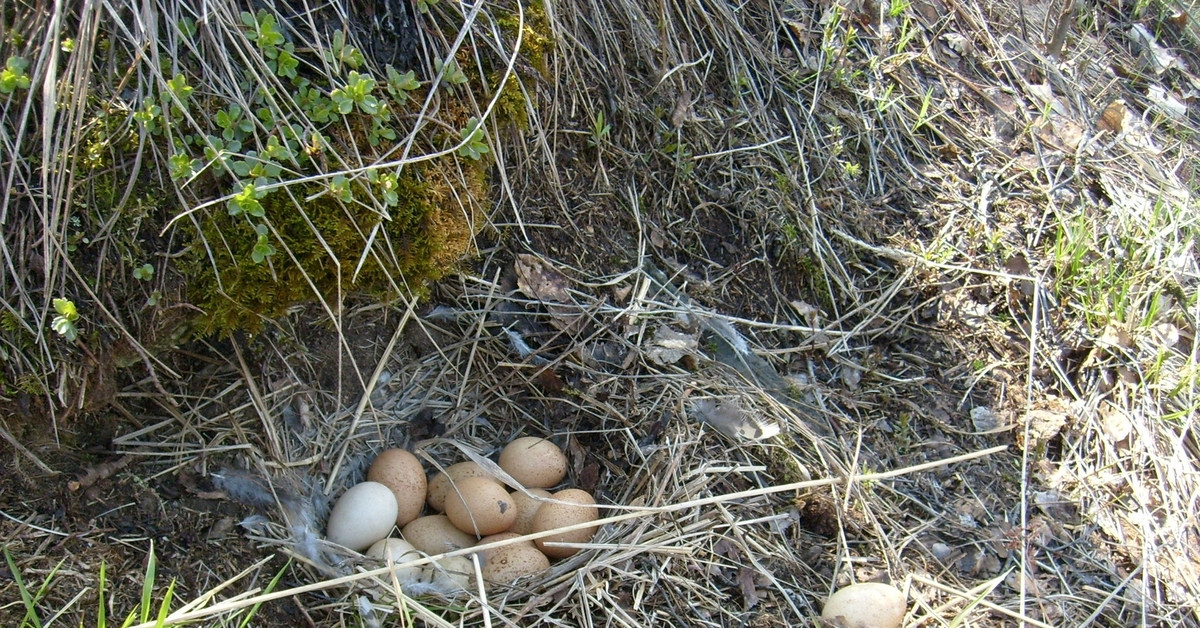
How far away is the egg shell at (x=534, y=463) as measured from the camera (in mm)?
2396

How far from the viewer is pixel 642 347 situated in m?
2.58

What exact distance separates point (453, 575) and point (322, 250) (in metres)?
0.85

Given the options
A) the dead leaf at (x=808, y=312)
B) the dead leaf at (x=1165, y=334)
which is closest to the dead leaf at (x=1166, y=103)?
the dead leaf at (x=1165, y=334)

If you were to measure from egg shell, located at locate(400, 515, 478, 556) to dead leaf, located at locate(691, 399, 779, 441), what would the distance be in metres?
0.70

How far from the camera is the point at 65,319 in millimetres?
1919

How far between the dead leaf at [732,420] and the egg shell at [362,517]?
Answer: 0.85 metres

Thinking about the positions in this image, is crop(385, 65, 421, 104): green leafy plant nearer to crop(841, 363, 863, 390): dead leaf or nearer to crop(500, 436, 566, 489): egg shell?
crop(500, 436, 566, 489): egg shell

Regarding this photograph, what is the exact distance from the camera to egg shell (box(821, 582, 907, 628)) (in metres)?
2.04

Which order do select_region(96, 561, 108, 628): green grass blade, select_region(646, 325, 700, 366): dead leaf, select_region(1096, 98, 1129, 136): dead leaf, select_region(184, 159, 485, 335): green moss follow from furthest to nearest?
select_region(1096, 98, 1129, 136): dead leaf
select_region(646, 325, 700, 366): dead leaf
select_region(184, 159, 485, 335): green moss
select_region(96, 561, 108, 628): green grass blade

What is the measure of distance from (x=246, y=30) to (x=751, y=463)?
166cm

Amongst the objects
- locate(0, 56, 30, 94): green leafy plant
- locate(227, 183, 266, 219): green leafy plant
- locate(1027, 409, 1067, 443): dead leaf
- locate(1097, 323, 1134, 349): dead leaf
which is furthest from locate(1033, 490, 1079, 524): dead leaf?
locate(0, 56, 30, 94): green leafy plant

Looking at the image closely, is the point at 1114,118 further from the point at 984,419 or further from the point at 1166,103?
the point at 984,419

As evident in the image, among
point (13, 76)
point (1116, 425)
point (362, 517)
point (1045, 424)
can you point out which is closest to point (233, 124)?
point (13, 76)

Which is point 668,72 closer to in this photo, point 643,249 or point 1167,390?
point 643,249
